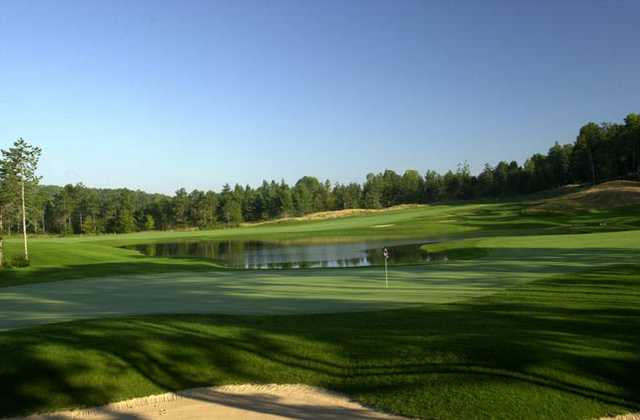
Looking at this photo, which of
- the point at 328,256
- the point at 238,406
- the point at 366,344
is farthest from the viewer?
the point at 328,256

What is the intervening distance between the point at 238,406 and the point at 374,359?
245cm

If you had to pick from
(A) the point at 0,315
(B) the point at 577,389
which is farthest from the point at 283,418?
(A) the point at 0,315

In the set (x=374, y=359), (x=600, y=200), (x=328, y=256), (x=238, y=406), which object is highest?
(x=600, y=200)

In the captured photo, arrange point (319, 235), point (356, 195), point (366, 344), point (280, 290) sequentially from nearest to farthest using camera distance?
point (366, 344), point (280, 290), point (319, 235), point (356, 195)

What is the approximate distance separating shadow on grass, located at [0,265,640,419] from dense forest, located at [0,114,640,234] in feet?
375

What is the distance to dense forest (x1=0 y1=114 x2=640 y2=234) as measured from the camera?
119m

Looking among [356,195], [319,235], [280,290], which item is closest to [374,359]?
[280,290]

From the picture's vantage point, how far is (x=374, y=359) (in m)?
8.78

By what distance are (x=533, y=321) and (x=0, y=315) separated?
13465 millimetres

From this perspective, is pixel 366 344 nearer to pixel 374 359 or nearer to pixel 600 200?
pixel 374 359

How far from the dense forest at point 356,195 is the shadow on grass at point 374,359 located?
114 m

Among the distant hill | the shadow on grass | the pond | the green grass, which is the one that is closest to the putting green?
the green grass

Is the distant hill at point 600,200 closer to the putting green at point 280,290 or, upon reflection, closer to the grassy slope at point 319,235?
the grassy slope at point 319,235

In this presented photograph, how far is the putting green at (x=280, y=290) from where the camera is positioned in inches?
544
